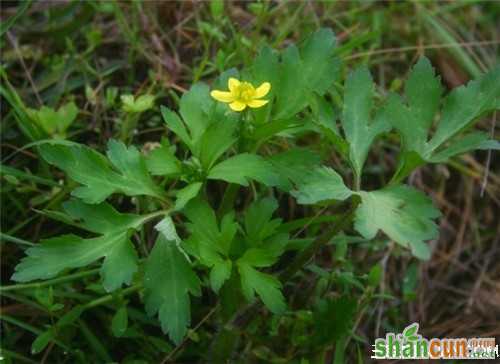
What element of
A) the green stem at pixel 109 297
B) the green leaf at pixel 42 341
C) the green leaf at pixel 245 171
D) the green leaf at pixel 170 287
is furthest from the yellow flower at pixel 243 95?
the green leaf at pixel 42 341

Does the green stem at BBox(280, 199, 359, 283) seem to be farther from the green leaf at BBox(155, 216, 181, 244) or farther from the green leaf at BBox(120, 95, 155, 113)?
the green leaf at BBox(120, 95, 155, 113)

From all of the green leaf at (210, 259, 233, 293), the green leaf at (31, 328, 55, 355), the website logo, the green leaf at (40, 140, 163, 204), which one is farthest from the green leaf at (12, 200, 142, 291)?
the website logo

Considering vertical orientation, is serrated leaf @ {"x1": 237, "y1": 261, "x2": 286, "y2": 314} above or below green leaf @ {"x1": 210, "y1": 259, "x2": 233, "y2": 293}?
below

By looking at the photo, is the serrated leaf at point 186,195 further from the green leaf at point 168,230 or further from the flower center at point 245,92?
the flower center at point 245,92

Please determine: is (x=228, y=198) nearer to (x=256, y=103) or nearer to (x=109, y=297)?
(x=256, y=103)

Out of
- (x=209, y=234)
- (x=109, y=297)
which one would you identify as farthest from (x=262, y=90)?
(x=109, y=297)

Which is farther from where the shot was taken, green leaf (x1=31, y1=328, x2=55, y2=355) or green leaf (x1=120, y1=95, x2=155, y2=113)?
green leaf (x1=120, y1=95, x2=155, y2=113)

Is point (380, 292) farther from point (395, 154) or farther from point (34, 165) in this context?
point (34, 165)
